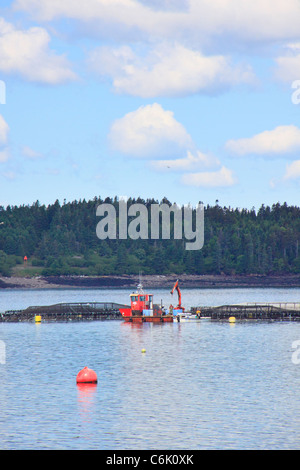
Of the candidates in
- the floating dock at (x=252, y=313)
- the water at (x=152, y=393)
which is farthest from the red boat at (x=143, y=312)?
the water at (x=152, y=393)

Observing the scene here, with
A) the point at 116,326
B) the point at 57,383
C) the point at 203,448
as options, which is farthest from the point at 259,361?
the point at 116,326

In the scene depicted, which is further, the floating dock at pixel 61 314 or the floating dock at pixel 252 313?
the floating dock at pixel 61 314

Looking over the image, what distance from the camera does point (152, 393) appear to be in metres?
58.9

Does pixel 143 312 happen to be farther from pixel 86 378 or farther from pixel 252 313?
pixel 86 378

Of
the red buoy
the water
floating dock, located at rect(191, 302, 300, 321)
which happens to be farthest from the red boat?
the red buoy

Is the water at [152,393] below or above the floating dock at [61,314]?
below

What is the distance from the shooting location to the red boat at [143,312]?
122m

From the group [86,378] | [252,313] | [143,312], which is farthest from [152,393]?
[252,313]

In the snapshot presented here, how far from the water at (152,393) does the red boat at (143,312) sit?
1741cm

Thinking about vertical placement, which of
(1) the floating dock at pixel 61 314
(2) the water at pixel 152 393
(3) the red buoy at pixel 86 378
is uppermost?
(1) the floating dock at pixel 61 314

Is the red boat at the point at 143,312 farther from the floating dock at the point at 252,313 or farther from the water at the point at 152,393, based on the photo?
the water at the point at 152,393

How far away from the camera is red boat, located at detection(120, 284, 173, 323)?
402 feet

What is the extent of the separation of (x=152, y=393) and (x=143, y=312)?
64326 millimetres
